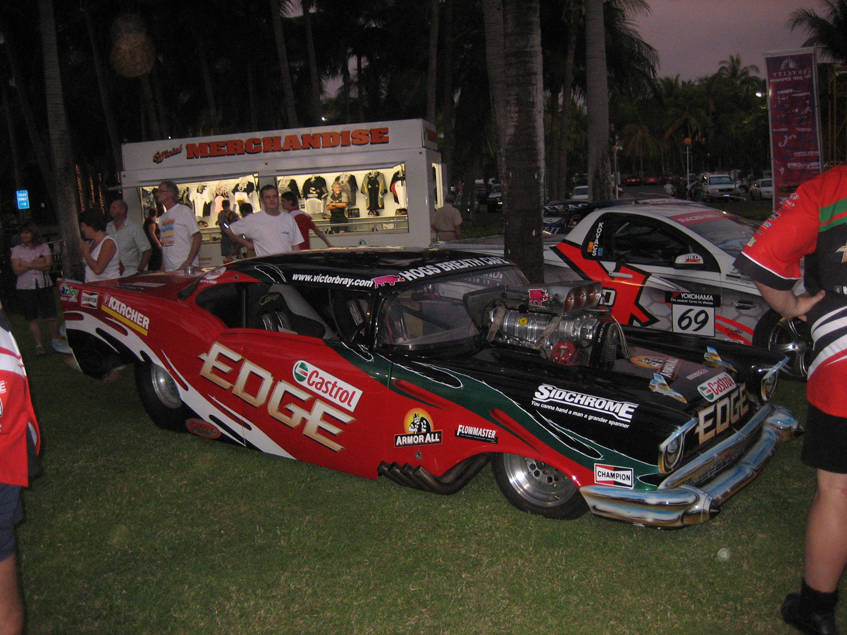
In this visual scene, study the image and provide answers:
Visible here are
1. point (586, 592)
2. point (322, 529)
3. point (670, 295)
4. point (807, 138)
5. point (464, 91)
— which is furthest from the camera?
point (464, 91)

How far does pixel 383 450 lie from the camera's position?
3992 mm

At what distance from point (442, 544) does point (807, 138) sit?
10.9m

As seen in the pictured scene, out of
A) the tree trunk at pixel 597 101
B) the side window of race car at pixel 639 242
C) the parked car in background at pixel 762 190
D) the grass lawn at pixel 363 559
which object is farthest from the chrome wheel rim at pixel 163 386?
the parked car in background at pixel 762 190

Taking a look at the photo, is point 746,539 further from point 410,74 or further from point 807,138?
point 410,74

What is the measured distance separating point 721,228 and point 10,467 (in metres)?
6.33

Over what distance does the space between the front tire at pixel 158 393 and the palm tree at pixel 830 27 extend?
36.0 metres

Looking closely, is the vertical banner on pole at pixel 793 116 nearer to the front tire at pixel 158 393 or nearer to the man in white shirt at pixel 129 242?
the man in white shirt at pixel 129 242

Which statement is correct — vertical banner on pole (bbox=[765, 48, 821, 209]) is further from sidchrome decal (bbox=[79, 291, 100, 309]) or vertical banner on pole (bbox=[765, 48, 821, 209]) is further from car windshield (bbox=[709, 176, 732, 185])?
car windshield (bbox=[709, 176, 732, 185])

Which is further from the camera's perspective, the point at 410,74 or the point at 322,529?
the point at 410,74

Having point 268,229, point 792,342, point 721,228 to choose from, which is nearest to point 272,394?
point 268,229

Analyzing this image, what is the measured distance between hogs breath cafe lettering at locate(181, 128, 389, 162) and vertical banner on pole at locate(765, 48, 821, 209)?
6.93 m

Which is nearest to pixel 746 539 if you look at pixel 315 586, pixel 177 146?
pixel 315 586

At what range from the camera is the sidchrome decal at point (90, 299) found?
566 cm

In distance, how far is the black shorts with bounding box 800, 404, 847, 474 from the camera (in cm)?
257
